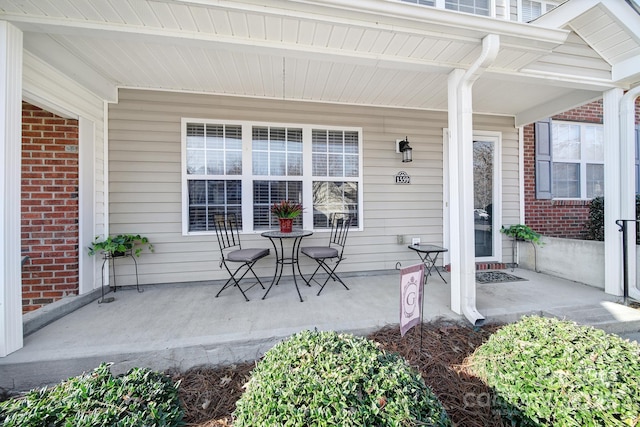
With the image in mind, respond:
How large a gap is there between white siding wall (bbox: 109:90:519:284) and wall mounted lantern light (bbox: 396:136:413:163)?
82 millimetres

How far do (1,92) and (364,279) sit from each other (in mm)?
3787

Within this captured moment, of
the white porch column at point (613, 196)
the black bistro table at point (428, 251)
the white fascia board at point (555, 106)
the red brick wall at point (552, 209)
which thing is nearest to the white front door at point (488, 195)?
the white fascia board at point (555, 106)

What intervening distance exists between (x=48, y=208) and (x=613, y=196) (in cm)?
625

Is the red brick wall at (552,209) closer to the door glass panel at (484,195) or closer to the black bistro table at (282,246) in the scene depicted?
the door glass panel at (484,195)

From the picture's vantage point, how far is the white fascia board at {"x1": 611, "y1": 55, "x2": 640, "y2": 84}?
2.74 metres

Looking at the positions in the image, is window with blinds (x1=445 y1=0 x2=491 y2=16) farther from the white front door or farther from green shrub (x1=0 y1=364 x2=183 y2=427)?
green shrub (x1=0 y1=364 x2=183 y2=427)

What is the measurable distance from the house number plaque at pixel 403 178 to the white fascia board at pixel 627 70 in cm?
242

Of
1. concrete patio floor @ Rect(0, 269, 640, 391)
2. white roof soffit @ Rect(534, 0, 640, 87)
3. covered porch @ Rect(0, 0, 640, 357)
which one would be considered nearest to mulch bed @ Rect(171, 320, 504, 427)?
concrete patio floor @ Rect(0, 269, 640, 391)

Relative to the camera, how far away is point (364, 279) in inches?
140

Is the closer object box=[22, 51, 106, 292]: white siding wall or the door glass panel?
box=[22, 51, 106, 292]: white siding wall

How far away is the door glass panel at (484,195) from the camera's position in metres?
4.09

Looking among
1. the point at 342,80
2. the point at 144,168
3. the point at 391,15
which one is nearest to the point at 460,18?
the point at 391,15

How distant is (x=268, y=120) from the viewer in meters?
3.44

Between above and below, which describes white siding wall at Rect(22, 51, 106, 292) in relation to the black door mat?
above
